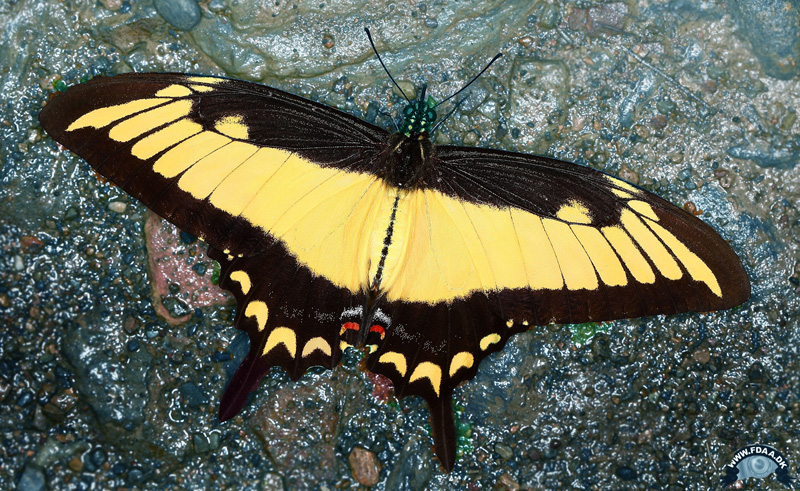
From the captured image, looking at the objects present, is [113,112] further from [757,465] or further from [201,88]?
[757,465]

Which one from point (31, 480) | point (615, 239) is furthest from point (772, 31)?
point (31, 480)

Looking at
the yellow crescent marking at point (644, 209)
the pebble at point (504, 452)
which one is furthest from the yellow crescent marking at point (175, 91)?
the pebble at point (504, 452)

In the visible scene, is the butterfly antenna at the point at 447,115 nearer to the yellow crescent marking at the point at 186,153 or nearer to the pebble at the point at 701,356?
the yellow crescent marking at the point at 186,153

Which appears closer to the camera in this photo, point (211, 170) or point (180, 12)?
point (211, 170)

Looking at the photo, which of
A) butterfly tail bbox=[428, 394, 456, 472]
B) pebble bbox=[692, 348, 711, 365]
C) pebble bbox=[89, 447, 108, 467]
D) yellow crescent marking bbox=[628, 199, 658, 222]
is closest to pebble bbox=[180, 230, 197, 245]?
pebble bbox=[89, 447, 108, 467]

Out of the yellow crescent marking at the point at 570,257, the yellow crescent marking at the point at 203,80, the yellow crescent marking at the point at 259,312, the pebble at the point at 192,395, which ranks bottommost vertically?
the pebble at the point at 192,395

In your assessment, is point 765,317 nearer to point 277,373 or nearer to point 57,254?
point 277,373
